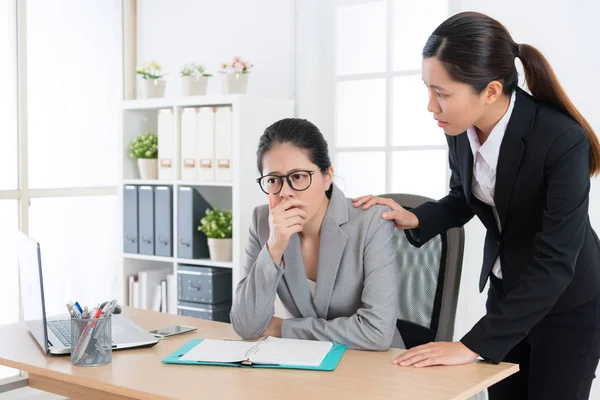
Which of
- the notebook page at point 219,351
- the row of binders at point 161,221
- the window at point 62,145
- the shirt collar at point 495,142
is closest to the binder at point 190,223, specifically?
the row of binders at point 161,221

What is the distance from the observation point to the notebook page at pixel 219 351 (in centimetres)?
161

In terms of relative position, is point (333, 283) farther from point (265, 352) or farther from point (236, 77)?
point (236, 77)

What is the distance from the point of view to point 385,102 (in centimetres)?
347

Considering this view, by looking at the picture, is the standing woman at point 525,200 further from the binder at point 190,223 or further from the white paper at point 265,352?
the binder at point 190,223

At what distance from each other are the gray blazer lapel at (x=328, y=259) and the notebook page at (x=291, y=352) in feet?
0.60

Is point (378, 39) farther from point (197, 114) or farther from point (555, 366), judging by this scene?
point (555, 366)

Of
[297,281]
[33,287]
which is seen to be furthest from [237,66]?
[33,287]

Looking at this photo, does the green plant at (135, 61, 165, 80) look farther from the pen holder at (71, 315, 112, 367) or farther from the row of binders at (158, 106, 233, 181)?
the pen holder at (71, 315, 112, 367)

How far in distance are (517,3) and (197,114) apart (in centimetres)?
158

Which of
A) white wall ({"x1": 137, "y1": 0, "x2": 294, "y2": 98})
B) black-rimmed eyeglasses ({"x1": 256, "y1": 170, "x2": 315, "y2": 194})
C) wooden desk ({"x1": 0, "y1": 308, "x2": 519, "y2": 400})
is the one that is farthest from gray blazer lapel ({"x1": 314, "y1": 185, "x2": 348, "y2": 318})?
white wall ({"x1": 137, "y1": 0, "x2": 294, "y2": 98})

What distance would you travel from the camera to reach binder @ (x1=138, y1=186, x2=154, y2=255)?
3.72 metres

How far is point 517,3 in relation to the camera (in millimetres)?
2926

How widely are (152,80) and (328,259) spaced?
2248mm

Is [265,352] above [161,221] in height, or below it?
below
